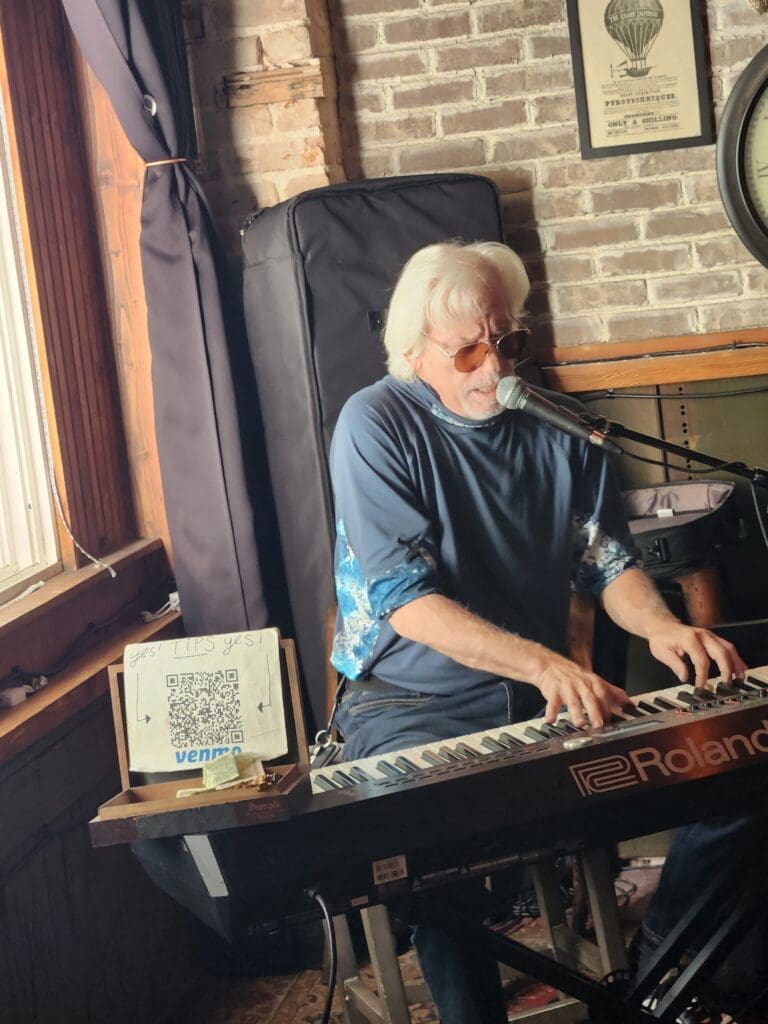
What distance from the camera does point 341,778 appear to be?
5.21 ft

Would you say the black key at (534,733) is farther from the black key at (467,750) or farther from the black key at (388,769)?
the black key at (388,769)

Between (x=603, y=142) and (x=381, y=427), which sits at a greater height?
(x=603, y=142)

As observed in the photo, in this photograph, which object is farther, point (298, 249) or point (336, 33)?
point (336, 33)

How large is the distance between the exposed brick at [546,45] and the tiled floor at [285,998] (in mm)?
2076

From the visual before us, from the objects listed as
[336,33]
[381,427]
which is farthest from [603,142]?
[381,427]

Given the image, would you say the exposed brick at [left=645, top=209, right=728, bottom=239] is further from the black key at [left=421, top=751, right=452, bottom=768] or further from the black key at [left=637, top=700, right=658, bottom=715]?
the black key at [left=421, top=751, right=452, bottom=768]

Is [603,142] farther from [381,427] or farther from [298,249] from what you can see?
[381,427]

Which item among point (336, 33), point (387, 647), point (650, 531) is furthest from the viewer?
point (336, 33)

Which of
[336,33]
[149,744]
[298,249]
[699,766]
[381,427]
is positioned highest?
[336,33]

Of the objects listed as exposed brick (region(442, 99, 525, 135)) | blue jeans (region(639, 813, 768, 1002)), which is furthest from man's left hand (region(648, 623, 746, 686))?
exposed brick (region(442, 99, 525, 135))

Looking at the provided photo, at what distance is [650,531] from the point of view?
102 inches

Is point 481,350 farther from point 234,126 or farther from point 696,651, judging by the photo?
point 234,126

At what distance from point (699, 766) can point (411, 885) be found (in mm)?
404

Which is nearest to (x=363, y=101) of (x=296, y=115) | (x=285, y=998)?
(x=296, y=115)
